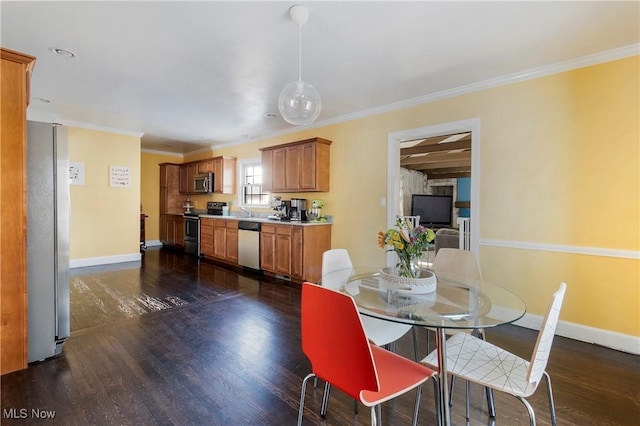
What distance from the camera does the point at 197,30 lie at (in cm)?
238

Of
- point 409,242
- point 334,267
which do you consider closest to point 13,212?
point 334,267

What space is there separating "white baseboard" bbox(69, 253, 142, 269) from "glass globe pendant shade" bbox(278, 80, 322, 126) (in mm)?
5375

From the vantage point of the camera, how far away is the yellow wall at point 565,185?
103 inches

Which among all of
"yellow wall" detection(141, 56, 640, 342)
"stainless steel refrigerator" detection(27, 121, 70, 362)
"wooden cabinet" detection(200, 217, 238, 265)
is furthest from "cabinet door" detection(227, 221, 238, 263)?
"yellow wall" detection(141, 56, 640, 342)

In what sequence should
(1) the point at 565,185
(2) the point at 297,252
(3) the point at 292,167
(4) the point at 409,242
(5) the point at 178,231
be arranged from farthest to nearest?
(5) the point at 178,231
(3) the point at 292,167
(2) the point at 297,252
(1) the point at 565,185
(4) the point at 409,242

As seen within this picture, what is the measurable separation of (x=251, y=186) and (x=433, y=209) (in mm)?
5532

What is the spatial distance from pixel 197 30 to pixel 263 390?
2.64 m

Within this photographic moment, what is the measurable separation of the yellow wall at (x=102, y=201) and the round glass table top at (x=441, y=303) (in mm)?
5423

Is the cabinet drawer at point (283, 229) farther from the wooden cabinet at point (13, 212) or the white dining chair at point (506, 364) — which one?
the white dining chair at point (506, 364)

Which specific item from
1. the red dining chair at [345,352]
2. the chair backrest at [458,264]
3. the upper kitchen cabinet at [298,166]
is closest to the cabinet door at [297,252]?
the upper kitchen cabinet at [298,166]

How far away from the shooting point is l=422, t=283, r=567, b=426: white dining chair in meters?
1.26

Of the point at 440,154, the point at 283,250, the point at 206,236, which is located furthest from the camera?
the point at 440,154

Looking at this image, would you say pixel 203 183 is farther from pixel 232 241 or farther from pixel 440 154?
pixel 440 154

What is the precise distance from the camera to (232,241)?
576 cm
